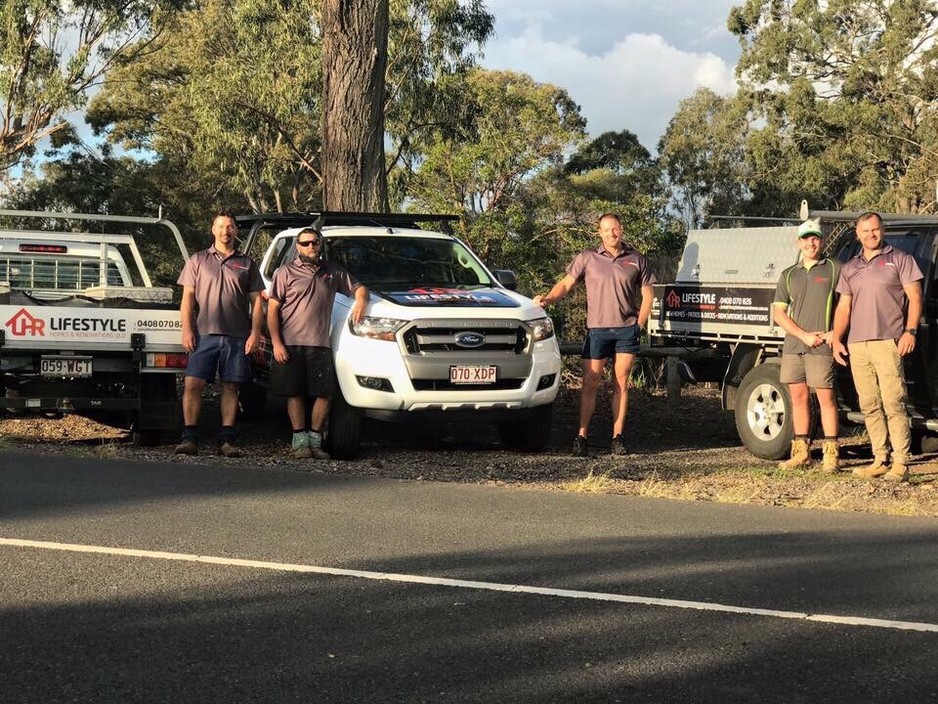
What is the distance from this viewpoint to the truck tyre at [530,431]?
10.7 metres

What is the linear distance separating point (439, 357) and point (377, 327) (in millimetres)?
559

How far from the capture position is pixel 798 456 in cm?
979

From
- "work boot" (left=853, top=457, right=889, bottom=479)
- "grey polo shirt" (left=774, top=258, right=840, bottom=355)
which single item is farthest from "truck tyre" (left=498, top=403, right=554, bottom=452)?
"work boot" (left=853, top=457, right=889, bottom=479)

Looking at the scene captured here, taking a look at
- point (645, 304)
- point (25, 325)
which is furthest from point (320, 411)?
point (645, 304)

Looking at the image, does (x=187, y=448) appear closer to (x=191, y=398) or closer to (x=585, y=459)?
(x=191, y=398)

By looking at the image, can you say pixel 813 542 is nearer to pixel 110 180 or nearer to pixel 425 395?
pixel 425 395

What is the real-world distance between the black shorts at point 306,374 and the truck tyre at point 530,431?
5.70 feet

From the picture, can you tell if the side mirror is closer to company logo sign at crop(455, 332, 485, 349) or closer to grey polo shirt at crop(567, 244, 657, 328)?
grey polo shirt at crop(567, 244, 657, 328)

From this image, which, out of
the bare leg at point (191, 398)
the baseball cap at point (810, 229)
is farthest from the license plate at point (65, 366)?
the baseball cap at point (810, 229)

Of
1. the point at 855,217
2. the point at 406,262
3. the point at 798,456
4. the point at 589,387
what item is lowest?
the point at 798,456

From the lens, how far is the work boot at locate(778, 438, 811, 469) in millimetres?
9750

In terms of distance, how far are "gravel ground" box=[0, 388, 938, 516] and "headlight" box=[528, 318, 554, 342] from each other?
1042 millimetres

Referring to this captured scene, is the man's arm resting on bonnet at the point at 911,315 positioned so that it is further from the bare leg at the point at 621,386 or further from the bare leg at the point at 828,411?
the bare leg at the point at 621,386

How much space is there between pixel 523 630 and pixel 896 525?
3407 mm
